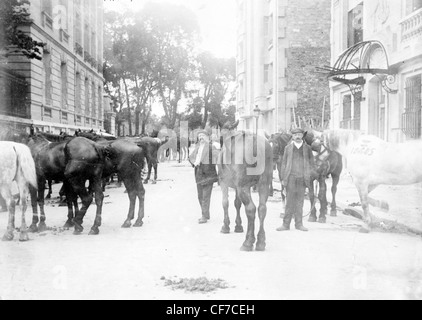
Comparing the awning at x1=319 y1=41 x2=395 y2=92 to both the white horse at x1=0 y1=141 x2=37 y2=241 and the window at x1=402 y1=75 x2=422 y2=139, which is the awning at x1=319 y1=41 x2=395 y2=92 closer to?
the window at x1=402 y1=75 x2=422 y2=139

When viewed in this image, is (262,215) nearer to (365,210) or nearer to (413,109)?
(365,210)

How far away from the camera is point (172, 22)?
10.5m

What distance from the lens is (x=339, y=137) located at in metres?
9.55

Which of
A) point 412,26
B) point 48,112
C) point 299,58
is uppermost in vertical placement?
point 299,58

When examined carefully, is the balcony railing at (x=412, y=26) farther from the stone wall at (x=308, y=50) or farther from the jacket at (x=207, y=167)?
the stone wall at (x=308, y=50)

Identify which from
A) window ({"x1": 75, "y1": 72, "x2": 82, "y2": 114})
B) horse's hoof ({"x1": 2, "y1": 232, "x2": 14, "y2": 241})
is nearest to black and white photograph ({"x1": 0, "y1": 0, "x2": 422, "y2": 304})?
horse's hoof ({"x1": 2, "y1": 232, "x2": 14, "y2": 241})

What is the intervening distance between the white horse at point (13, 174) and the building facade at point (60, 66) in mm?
9046

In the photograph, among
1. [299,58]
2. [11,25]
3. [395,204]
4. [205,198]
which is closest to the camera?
[205,198]

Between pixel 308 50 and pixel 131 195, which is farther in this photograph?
pixel 308 50

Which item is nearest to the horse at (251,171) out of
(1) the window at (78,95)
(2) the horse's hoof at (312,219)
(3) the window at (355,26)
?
(2) the horse's hoof at (312,219)

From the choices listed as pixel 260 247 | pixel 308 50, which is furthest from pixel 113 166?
pixel 308 50

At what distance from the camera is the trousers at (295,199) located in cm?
912

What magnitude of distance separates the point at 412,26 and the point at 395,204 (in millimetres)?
6375
